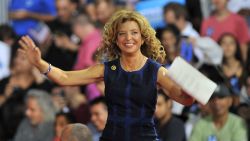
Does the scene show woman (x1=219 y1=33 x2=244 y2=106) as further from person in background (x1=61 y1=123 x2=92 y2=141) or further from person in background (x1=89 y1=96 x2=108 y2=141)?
person in background (x1=61 y1=123 x2=92 y2=141)

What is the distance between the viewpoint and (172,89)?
5.99 m

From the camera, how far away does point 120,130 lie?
243 inches

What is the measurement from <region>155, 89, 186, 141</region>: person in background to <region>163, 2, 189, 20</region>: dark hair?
68.9 inches

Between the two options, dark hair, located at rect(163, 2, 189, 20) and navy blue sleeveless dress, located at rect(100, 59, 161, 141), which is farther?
dark hair, located at rect(163, 2, 189, 20)

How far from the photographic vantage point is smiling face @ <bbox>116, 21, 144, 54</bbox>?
20.1ft

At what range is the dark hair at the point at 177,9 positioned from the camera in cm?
1079

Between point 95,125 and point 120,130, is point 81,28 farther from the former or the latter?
point 120,130

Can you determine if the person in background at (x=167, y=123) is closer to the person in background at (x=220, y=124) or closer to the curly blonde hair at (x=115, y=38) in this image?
the person in background at (x=220, y=124)

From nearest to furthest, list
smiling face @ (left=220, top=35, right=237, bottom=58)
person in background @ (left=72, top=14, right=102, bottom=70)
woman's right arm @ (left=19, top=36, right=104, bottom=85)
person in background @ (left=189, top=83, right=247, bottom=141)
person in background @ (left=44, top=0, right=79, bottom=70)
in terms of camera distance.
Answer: woman's right arm @ (left=19, top=36, right=104, bottom=85) → person in background @ (left=189, top=83, right=247, bottom=141) → smiling face @ (left=220, top=35, right=237, bottom=58) → person in background @ (left=72, top=14, right=102, bottom=70) → person in background @ (left=44, top=0, right=79, bottom=70)

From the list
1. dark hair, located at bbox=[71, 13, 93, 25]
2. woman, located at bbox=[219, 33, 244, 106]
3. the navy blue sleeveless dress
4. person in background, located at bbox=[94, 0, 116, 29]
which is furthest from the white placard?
person in background, located at bbox=[94, 0, 116, 29]

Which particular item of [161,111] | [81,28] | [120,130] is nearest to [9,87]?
[81,28]

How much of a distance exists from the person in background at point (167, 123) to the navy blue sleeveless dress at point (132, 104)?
291cm

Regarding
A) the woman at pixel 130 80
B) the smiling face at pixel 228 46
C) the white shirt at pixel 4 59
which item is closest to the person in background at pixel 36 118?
the white shirt at pixel 4 59

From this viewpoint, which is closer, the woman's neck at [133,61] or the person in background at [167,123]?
the woman's neck at [133,61]
